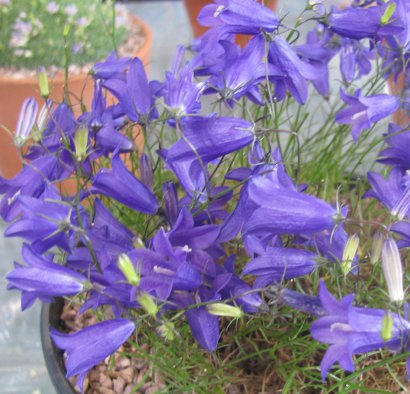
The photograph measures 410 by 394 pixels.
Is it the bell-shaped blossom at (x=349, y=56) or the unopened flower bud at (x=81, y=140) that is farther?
the bell-shaped blossom at (x=349, y=56)

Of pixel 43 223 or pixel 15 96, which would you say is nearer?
pixel 43 223

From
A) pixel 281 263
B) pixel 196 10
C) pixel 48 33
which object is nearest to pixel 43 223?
pixel 281 263

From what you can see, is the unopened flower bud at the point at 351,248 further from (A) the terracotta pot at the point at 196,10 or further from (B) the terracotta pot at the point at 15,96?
(A) the terracotta pot at the point at 196,10

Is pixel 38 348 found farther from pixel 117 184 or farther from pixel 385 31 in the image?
pixel 385 31

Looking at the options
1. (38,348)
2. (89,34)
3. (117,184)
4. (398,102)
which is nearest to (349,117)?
(398,102)

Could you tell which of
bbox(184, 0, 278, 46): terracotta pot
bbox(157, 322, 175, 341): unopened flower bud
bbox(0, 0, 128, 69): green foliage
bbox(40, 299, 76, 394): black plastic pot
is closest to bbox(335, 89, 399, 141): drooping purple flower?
bbox(157, 322, 175, 341): unopened flower bud

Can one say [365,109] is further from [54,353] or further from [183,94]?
[54,353]

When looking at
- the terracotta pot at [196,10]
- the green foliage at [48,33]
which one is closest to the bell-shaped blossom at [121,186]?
the green foliage at [48,33]
